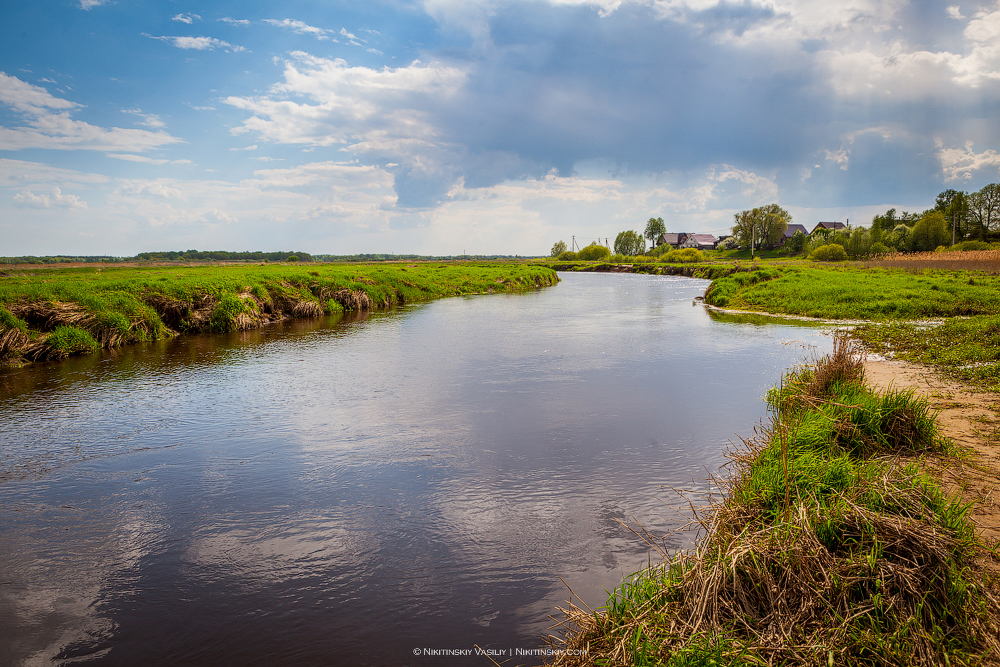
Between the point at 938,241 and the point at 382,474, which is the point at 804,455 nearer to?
the point at 382,474

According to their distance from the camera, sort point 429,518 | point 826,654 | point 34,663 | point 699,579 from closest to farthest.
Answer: point 826,654 < point 699,579 < point 34,663 < point 429,518

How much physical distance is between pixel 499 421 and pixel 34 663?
7688 mm

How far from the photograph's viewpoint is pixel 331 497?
751cm

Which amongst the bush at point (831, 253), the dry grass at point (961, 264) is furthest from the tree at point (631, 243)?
the dry grass at point (961, 264)

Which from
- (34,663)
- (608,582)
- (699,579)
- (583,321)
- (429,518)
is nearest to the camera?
(699,579)

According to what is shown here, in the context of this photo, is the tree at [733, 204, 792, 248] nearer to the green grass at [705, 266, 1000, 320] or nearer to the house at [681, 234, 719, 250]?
the house at [681, 234, 719, 250]

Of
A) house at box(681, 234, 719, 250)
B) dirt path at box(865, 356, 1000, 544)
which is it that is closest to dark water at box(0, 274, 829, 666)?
dirt path at box(865, 356, 1000, 544)

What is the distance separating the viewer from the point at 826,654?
3.46 metres

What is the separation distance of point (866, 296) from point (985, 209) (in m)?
84.1

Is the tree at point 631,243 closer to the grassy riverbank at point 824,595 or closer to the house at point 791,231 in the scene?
the house at point 791,231

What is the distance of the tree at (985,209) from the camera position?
80.3 meters

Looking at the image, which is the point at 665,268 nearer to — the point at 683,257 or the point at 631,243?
the point at 683,257

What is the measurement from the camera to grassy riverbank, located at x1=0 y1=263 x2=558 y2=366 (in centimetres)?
1664

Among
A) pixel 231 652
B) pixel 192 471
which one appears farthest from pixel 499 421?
pixel 231 652
